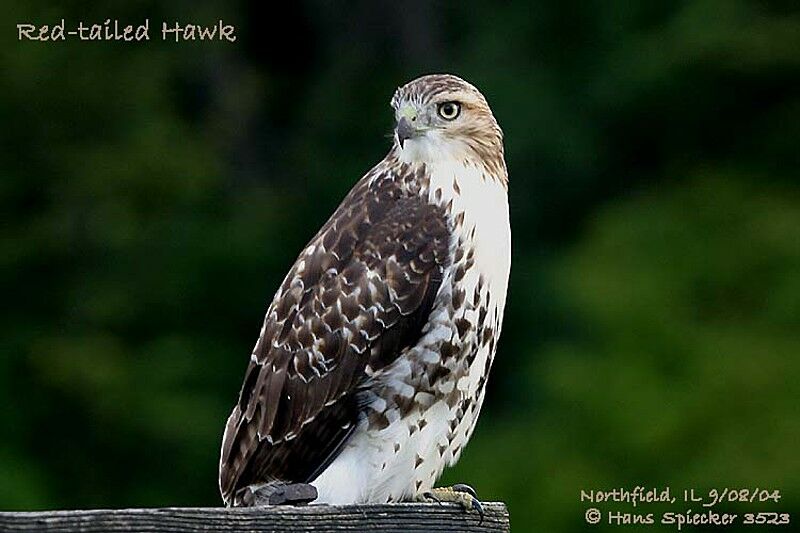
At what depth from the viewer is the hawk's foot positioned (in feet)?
9.52

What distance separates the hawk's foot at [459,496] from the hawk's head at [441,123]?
0.60m

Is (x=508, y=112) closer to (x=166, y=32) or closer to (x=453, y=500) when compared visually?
(x=166, y=32)

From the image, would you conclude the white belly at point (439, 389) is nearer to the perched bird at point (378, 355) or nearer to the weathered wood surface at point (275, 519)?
the perched bird at point (378, 355)

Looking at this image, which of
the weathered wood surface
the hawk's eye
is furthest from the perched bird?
the weathered wood surface

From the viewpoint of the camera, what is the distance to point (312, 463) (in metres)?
3.35

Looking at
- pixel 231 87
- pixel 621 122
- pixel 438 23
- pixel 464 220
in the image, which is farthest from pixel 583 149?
pixel 464 220

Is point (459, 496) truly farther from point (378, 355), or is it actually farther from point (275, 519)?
point (275, 519)

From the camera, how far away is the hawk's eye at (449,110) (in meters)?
3.56

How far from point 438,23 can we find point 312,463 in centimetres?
508

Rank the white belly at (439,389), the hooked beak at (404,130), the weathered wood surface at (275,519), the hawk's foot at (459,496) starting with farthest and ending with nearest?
the hooked beak at (404,130) → the white belly at (439,389) → the hawk's foot at (459,496) → the weathered wood surface at (275,519)

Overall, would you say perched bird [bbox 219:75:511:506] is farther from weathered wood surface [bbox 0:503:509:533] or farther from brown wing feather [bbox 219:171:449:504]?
weathered wood surface [bbox 0:503:509:533]

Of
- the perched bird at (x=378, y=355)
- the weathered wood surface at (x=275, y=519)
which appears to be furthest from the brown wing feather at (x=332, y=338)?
the weathered wood surface at (x=275, y=519)

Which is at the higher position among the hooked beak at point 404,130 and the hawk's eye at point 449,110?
the hawk's eye at point 449,110

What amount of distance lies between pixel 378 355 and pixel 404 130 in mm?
417
